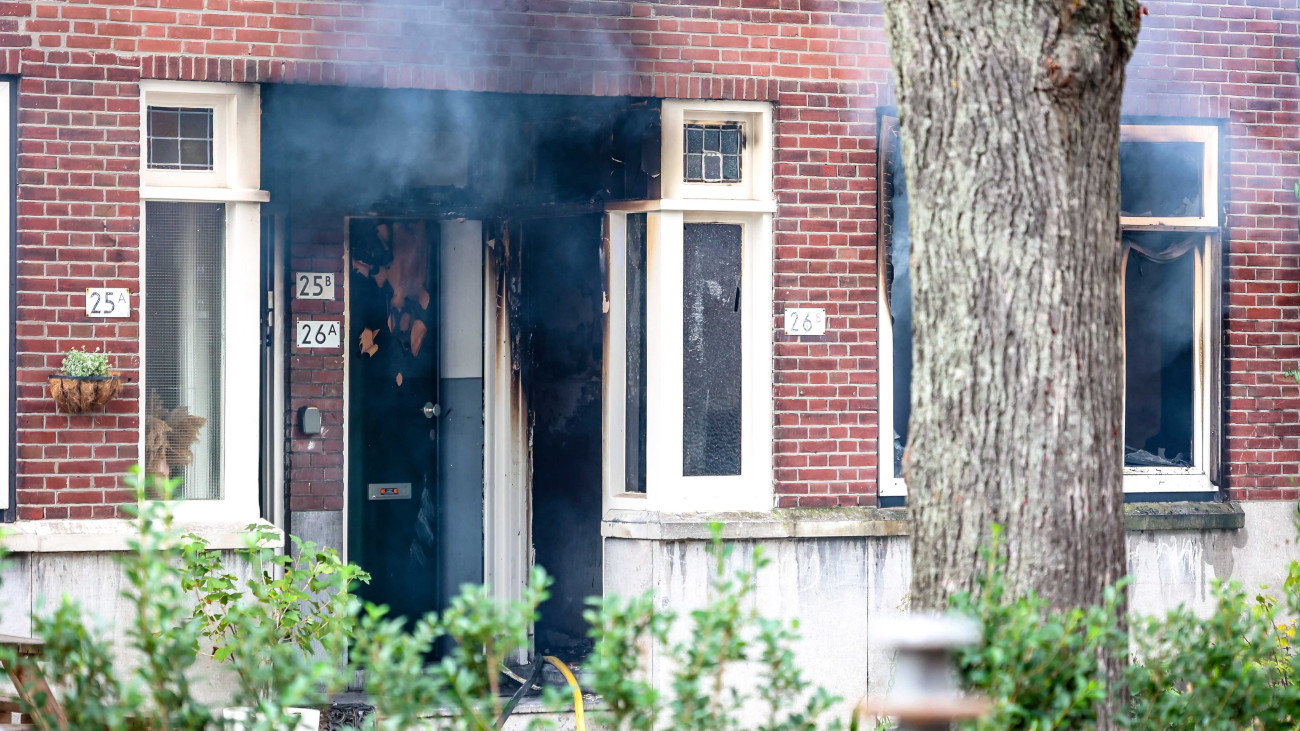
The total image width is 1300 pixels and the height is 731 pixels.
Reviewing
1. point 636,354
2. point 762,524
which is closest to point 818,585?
point 762,524

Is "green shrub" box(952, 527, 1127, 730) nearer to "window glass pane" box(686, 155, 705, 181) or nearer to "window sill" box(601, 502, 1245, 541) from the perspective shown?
"window sill" box(601, 502, 1245, 541)

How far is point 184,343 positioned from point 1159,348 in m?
5.25

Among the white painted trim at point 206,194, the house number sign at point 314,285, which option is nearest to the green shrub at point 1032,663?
the white painted trim at point 206,194

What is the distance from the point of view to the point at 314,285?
720cm

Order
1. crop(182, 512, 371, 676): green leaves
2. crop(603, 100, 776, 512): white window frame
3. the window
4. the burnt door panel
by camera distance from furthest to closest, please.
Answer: the window < the burnt door panel < crop(603, 100, 776, 512): white window frame < crop(182, 512, 371, 676): green leaves

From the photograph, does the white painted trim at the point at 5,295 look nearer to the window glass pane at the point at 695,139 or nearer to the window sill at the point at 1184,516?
the window glass pane at the point at 695,139

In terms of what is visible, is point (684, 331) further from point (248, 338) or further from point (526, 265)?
point (248, 338)

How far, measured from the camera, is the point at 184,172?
6.57 meters

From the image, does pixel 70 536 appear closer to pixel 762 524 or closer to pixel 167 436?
pixel 167 436

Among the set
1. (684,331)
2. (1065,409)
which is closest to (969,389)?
(1065,409)

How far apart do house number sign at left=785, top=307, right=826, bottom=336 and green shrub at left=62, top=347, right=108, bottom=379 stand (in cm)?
331

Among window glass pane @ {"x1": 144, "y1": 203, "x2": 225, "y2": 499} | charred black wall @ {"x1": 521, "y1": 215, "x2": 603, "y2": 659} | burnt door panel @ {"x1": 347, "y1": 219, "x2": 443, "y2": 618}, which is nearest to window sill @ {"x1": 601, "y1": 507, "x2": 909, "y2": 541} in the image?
charred black wall @ {"x1": 521, "y1": 215, "x2": 603, "y2": 659}

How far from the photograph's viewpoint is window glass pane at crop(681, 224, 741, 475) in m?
7.09

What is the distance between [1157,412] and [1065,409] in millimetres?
4367
